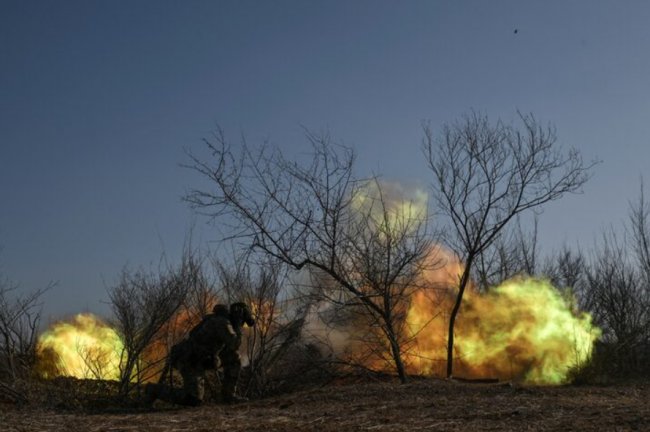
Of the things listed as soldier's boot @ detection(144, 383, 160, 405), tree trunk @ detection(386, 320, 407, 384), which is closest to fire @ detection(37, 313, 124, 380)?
soldier's boot @ detection(144, 383, 160, 405)

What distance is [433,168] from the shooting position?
1484 cm

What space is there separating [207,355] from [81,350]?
5154 mm

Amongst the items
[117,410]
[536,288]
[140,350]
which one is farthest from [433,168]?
[117,410]

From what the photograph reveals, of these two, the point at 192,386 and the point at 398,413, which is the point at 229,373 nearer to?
the point at 192,386

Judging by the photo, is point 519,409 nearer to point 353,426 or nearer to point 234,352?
point 353,426

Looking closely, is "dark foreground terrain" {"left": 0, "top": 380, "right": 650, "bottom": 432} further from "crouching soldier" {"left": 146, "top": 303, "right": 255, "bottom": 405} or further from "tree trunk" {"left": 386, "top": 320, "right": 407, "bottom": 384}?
"tree trunk" {"left": 386, "top": 320, "right": 407, "bottom": 384}

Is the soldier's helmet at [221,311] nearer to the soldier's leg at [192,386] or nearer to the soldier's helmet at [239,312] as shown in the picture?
the soldier's helmet at [239,312]

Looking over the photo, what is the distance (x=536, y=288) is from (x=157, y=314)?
975 cm

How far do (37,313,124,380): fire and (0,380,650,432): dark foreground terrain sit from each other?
296cm

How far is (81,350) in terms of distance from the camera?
14664 mm

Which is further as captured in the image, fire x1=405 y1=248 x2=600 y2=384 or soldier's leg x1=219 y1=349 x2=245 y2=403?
fire x1=405 y1=248 x2=600 y2=384

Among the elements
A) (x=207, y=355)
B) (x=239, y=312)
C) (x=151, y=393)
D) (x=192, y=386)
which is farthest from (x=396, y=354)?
(x=151, y=393)

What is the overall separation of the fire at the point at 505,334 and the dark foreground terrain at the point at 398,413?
422cm

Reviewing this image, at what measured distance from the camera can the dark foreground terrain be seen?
7121 mm
